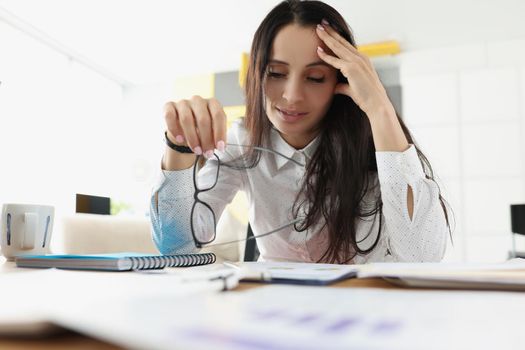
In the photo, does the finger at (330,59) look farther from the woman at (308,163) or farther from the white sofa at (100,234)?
the white sofa at (100,234)

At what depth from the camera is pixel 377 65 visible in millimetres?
A: 4383

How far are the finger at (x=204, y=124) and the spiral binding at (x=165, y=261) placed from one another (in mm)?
202

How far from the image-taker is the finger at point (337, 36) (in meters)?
1.08

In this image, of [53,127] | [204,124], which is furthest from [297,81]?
[53,127]

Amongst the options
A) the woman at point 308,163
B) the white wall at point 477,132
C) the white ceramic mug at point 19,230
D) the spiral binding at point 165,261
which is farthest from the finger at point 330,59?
the white wall at point 477,132

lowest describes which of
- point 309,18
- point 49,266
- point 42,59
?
point 49,266

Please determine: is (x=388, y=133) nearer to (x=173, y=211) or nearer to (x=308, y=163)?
(x=308, y=163)

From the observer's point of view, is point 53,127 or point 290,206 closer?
point 290,206

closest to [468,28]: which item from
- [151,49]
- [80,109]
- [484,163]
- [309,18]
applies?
[484,163]

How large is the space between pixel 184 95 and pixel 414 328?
4.89m

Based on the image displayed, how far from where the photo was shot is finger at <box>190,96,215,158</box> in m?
0.80

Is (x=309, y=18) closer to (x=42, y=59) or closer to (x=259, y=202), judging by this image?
(x=259, y=202)

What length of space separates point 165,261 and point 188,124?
10.8 inches

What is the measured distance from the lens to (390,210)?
927 mm
